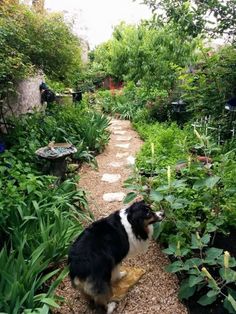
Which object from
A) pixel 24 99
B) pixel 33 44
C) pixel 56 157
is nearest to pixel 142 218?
pixel 56 157

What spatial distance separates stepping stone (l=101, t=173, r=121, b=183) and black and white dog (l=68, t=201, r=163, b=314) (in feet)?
7.88

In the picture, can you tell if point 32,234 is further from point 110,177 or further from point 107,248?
point 110,177

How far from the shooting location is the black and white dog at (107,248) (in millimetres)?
2254

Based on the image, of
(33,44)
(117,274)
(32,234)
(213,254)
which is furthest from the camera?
(33,44)

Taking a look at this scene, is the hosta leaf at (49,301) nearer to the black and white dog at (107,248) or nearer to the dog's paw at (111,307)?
the black and white dog at (107,248)

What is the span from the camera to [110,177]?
5242 mm

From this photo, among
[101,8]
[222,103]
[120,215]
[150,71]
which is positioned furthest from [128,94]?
[120,215]

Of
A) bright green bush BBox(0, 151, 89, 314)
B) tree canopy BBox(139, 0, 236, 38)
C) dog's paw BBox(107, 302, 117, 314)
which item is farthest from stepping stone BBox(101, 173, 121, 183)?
dog's paw BBox(107, 302, 117, 314)

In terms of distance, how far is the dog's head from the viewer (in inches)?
100.0

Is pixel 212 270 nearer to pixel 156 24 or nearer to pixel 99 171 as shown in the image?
pixel 99 171

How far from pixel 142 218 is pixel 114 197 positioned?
1888mm

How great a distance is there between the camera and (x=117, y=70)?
12.6 m

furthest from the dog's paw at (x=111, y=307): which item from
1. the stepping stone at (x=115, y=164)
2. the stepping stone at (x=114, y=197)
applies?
the stepping stone at (x=115, y=164)

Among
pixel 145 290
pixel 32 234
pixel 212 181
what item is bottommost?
pixel 145 290
